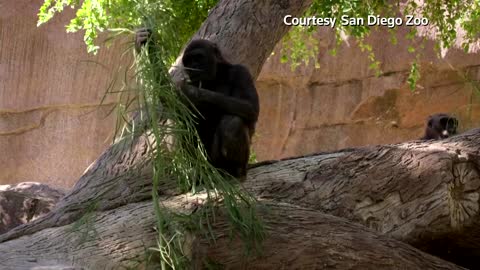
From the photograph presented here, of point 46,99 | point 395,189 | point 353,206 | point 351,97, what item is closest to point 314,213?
point 353,206

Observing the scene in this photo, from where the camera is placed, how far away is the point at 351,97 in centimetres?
1112

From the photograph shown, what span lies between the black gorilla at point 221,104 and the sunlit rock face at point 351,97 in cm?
615

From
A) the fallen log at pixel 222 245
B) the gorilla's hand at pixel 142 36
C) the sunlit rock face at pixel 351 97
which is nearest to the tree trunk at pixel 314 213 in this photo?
the fallen log at pixel 222 245

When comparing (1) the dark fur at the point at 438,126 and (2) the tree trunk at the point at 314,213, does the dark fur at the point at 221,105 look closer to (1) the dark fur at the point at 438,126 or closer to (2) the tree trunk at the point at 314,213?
(2) the tree trunk at the point at 314,213

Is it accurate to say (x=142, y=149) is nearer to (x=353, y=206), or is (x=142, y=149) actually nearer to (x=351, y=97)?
(x=353, y=206)

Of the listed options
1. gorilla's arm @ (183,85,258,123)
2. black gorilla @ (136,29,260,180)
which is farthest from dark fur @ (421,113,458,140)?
gorilla's arm @ (183,85,258,123)

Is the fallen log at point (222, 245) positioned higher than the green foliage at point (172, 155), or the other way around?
the green foliage at point (172, 155)

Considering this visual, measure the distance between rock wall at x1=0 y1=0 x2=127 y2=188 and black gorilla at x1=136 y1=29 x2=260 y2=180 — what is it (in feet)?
21.5

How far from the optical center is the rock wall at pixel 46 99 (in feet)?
36.9

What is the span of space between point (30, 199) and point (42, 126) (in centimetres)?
416

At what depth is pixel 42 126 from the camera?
11.6 m

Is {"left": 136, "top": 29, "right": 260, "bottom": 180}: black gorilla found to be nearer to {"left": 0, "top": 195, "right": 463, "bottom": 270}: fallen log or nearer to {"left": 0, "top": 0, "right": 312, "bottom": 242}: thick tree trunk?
{"left": 0, "top": 0, "right": 312, "bottom": 242}: thick tree trunk

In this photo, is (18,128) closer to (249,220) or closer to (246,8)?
(246,8)

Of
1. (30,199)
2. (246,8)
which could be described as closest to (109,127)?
(30,199)
